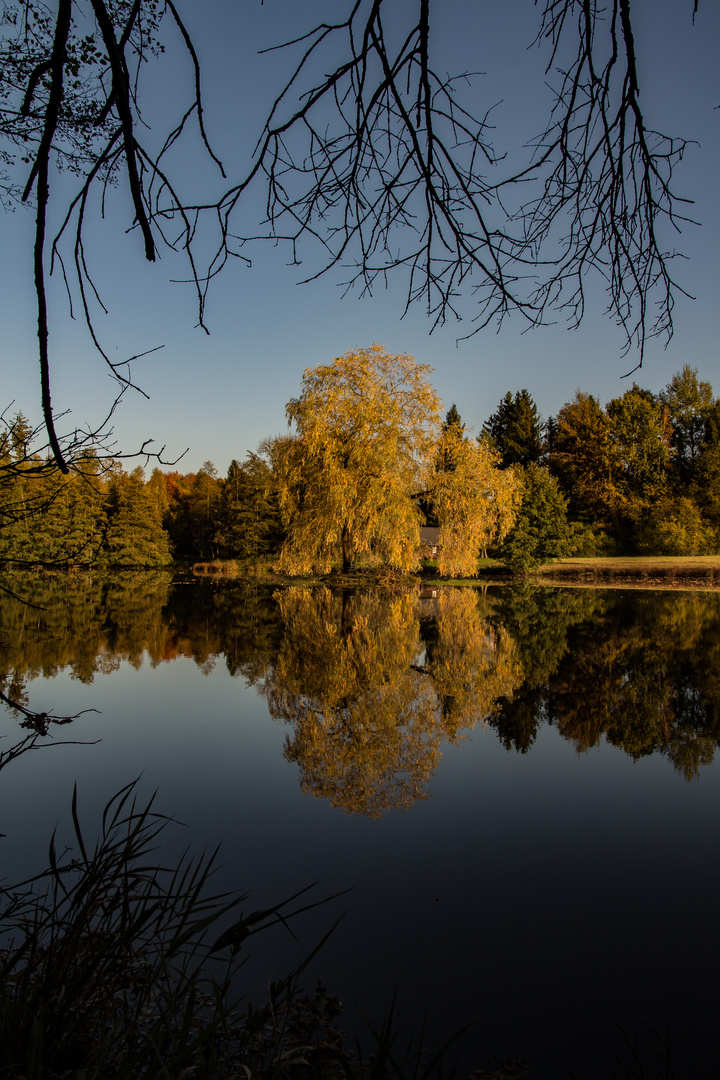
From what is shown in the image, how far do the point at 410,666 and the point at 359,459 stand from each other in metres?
11.7

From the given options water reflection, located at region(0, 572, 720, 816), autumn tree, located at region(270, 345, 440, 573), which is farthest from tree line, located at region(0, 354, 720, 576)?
water reflection, located at region(0, 572, 720, 816)

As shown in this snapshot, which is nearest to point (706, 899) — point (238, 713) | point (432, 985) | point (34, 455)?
point (432, 985)

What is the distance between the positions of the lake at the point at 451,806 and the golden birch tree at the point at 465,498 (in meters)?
9.60

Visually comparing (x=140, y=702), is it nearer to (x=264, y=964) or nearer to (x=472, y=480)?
(x=264, y=964)

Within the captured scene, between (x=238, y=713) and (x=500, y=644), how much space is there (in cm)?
511

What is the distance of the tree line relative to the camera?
1931 cm

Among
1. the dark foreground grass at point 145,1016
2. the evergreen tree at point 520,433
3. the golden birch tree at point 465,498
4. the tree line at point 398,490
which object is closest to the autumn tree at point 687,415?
the tree line at point 398,490

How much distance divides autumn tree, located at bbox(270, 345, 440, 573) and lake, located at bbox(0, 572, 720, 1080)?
908 cm

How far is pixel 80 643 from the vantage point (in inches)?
415

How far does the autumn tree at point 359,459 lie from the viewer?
63.5 feet

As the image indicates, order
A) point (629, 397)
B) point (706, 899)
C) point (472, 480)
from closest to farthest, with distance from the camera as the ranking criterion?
point (706, 899) → point (472, 480) → point (629, 397)

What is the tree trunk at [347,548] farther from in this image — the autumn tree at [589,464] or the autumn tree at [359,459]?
the autumn tree at [589,464]

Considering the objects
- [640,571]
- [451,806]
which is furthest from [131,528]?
[451,806]

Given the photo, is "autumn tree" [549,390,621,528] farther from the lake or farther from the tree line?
the lake
